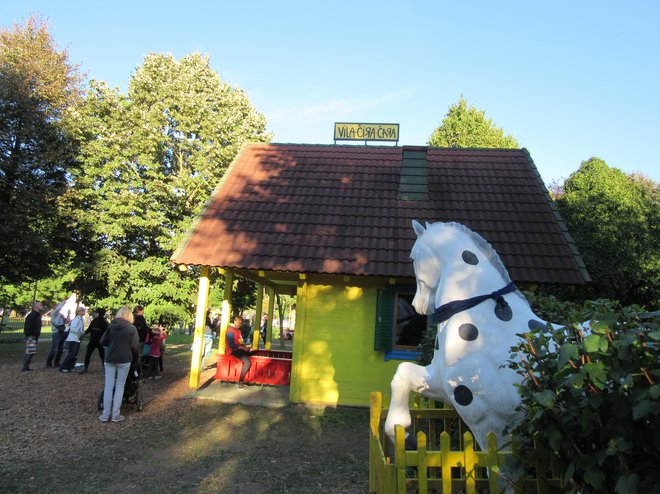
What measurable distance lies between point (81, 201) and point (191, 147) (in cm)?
503

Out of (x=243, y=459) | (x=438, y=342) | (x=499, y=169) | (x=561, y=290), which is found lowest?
(x=243, y=459)

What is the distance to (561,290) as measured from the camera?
14.2 m

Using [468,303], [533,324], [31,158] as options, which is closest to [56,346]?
[31,158]

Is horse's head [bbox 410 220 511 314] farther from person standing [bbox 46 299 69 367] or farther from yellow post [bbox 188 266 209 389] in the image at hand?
person standing [bbox 46 299 69 367]

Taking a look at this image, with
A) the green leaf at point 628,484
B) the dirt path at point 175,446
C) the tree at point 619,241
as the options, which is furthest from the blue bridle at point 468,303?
the tree at point 619,241

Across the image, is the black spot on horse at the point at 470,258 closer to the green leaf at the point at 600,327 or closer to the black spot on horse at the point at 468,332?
the black spot on horse at the point at 468,332

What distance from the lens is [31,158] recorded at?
690 inches

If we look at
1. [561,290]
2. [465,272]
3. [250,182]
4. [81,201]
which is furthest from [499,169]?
[81,201]

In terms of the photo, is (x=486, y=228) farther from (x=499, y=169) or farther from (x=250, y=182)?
(x=250, y=182)

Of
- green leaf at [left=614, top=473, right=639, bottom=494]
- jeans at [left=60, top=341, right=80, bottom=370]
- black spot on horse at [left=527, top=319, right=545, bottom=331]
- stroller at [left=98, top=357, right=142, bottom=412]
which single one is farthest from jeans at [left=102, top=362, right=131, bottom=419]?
green leaf at [left=614, top=473, right=639, bottom=494]

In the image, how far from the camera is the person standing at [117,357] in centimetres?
752

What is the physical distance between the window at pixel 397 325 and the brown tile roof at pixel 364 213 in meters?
0.80

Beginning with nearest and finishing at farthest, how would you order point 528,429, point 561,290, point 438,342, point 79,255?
1. point 528,429
2. point 438,342
3. point 561,290
4. point 79,255

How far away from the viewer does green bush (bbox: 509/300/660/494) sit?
63.2 inches
